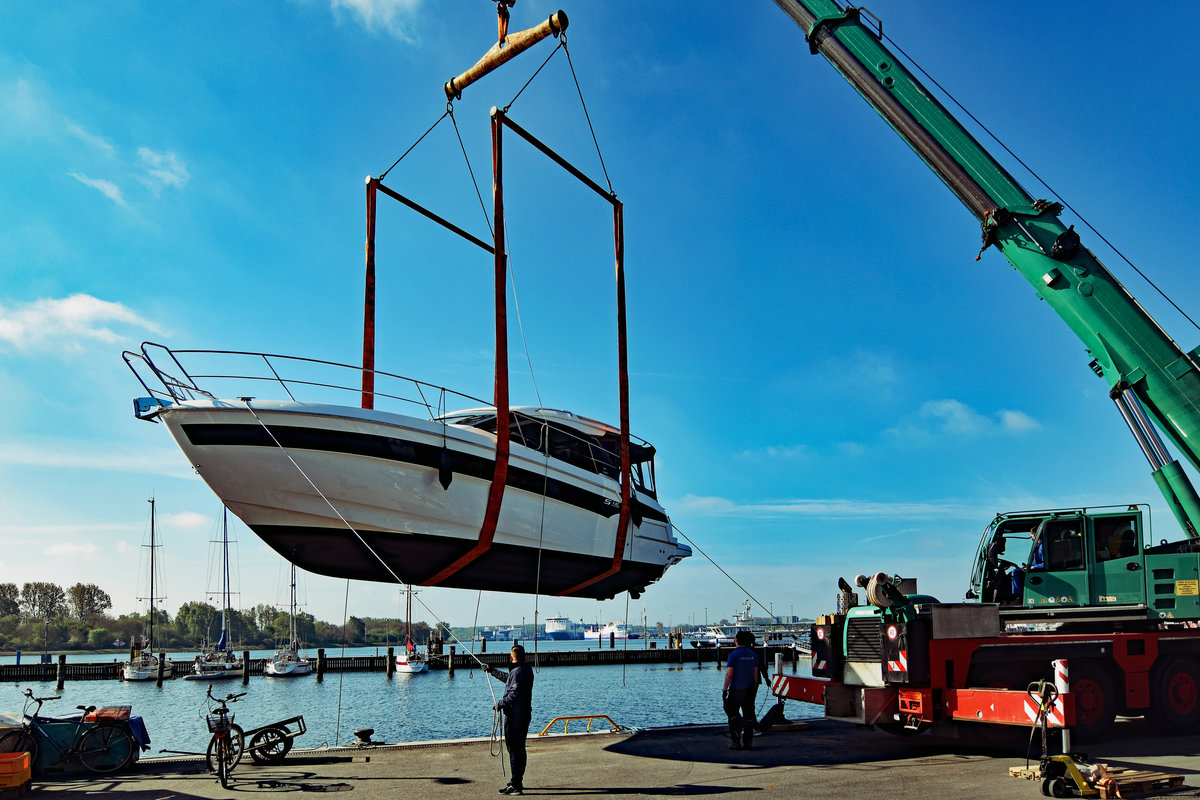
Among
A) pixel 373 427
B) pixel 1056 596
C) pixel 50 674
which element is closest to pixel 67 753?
pixel 373 427

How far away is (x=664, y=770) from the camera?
777 cm

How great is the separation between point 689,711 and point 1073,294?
18.8 m

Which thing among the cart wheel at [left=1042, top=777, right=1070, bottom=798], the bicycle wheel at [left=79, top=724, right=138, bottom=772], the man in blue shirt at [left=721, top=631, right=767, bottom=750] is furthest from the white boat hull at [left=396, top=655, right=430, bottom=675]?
the cart wheel at [left=1042, top=777, right=1070, bottom=798]

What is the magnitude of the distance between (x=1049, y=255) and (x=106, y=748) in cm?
1241

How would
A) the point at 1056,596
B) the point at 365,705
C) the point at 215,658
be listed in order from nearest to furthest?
the point at 1056,596
the point at 365,705
the point at 215,658

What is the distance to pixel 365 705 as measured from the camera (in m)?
32.2

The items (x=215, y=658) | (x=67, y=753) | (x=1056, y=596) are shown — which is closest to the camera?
(x=67, y=753)

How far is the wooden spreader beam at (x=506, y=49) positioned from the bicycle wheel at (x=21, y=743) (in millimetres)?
8117

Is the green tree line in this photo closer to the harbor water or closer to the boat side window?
the harbor water

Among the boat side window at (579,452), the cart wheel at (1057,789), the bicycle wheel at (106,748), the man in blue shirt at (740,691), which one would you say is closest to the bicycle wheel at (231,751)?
the bicycle wheel at (106,748)

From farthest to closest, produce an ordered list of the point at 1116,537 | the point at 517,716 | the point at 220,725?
the point at 1116,537 < the point at 220,725 < the point at 517,716

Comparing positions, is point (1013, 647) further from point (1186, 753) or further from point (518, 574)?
point (518, 574)

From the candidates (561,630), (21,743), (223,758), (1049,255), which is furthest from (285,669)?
(561,630)

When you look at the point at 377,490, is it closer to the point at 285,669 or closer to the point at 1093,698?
the point at 1093,698
